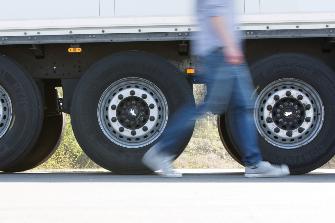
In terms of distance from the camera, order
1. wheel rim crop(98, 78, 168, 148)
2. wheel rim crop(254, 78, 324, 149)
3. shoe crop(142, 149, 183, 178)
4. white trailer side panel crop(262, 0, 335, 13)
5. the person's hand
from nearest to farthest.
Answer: the person's hand → shoe crop(142, 149, 183, 178) → white trailer side panel crop(262, 0, 335, 13) → wheel rim crop(254, 78, 324, 149) → wheel rim crop(98, 78, 168, 148)

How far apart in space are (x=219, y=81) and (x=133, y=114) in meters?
1.94

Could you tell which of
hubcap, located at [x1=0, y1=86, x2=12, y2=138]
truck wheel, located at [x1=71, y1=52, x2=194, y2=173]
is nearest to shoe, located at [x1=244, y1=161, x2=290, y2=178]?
truck wheel, located at [x1=71, y1=52, x2=194, y2=173]

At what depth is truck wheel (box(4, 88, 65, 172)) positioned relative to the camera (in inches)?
371

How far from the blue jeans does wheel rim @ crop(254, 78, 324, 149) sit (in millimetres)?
1430

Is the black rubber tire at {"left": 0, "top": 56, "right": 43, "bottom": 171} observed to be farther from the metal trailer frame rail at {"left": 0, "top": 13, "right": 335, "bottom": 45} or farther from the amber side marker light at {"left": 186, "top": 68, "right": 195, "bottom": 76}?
the amber side marker light at {"left": 186, "top": 68, "right": 195, "bottom": 76}

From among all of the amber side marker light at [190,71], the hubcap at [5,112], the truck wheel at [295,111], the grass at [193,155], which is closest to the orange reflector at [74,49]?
the hubcap at [5,112]

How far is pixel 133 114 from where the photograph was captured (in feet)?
28.3

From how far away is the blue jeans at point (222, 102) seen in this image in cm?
686

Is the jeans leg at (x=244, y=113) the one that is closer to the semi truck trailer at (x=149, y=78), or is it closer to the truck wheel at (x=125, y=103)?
the semi truck trailer at (x=149, y=78)

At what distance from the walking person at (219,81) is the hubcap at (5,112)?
2318 millimetres

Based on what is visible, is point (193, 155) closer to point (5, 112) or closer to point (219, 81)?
point (5, 112)

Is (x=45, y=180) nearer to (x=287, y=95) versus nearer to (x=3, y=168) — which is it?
(x=3, y=168)
